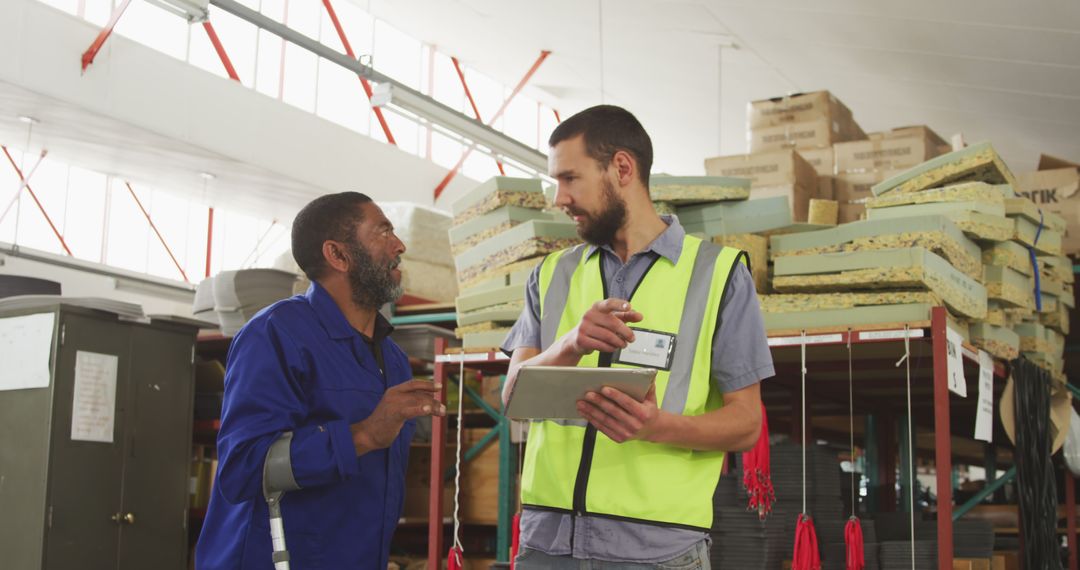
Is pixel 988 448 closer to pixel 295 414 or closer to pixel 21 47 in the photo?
pixel 295 414

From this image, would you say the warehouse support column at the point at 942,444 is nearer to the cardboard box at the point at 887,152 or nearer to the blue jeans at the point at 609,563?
the blue jeans at the point at 609,563

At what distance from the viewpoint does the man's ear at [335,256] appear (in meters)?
2.94

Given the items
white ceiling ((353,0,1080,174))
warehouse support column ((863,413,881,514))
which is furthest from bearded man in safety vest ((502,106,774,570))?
white ceiling ((353,0,1080,174))

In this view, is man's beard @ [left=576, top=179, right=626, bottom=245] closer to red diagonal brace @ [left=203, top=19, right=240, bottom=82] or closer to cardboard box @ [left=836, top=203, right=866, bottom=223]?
cardboard box @ [left=836, top=203, right=866, bottom=223]

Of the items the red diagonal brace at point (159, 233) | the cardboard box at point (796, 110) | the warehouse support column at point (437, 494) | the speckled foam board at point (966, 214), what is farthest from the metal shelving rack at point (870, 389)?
the red diagonal brace at point (159, 233)

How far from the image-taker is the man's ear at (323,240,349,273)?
2.94 m

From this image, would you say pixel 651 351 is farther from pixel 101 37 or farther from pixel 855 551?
pixel 101 37

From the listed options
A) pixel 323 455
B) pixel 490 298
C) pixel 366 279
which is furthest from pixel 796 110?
pixel 323 455

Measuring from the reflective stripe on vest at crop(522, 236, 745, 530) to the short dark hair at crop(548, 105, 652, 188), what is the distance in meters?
0.25

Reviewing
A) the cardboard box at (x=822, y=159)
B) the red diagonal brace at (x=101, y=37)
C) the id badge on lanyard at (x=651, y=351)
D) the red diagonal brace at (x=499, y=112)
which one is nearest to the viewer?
the id badge on lanyard at (x=651, y=351)

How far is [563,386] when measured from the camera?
2137mm

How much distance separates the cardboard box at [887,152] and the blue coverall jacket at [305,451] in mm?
4375

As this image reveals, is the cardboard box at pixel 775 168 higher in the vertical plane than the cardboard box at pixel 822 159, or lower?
lower

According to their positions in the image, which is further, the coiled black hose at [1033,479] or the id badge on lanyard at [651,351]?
the coiled black hose at [1033,479]
